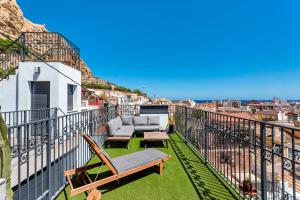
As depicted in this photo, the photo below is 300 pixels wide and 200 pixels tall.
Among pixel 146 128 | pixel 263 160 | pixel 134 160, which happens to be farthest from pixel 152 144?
pixel 263 160

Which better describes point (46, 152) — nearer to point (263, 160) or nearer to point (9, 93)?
point (263, 160)

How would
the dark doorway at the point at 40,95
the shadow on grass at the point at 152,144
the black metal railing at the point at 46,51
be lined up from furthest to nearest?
the black metal railing at the point at 46,51, the dark doorway at the point at 40,95, the shadow on grass at the point at 152,144

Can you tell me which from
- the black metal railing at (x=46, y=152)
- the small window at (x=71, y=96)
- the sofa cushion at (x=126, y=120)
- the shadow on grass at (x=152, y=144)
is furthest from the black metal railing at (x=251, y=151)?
the small window at (x=71, y=96)

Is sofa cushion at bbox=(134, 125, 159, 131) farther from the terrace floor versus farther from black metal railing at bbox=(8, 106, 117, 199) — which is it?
the terrace floor

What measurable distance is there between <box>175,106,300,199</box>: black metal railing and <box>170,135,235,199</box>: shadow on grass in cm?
Result: 22

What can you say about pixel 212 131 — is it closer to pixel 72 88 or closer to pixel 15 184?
pixel 15 184

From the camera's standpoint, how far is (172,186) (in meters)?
3.81

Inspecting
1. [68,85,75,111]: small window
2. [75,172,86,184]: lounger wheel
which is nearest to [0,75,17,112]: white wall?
[68,85,75,111]: small window

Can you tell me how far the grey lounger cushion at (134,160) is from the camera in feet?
12.6

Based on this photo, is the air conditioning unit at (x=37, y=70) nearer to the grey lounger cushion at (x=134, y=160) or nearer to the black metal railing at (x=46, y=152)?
the black metal railing at (x=46, y=152)

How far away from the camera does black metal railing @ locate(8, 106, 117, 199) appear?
249 centimetres

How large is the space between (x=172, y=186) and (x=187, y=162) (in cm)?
151

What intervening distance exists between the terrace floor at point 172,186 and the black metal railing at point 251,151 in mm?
309

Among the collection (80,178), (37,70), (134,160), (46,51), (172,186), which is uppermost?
(46,51)
